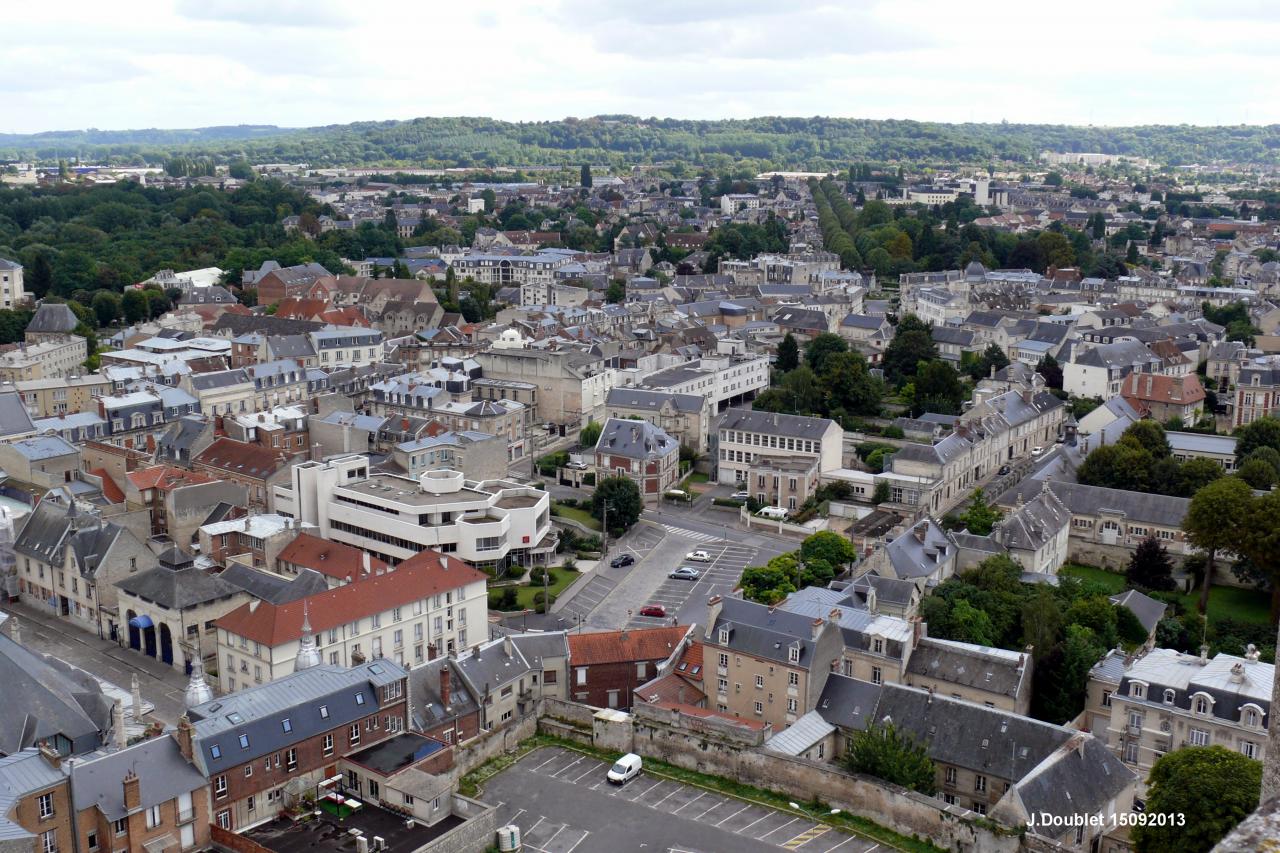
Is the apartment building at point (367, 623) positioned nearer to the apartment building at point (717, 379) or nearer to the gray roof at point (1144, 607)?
the gray roof at point (1144, 607)

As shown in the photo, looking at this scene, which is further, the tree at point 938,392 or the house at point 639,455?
the tree at point 938,392

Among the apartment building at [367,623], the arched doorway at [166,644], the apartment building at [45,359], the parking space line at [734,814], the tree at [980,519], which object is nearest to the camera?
the parking space line at [734,814]

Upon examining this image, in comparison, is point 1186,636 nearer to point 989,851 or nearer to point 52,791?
point 989,851

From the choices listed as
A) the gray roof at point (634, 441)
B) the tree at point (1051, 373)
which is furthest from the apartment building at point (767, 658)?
the tree at point (1051, 373)

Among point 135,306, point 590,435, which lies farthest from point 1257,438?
point 135,306

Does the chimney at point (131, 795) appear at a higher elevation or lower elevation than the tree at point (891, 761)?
higher

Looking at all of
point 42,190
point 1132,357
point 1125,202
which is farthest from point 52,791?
point 1125,202

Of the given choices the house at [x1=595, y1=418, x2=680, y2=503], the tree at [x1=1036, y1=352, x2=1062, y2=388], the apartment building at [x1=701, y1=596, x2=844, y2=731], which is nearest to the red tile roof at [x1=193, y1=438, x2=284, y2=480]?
the house at [x1=595, y1=418, x2=680, y2=503]
